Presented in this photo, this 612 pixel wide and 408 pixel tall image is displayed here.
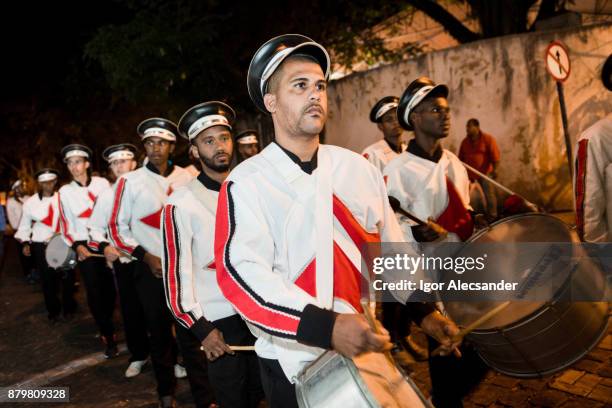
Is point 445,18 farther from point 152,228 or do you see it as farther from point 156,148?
point 152,228


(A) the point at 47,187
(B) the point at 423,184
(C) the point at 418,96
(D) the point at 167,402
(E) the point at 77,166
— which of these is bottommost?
(D) the point at 167,402

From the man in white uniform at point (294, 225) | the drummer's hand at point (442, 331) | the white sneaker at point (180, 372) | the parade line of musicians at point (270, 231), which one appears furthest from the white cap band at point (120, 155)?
the drummer's hand at point (442, 331)

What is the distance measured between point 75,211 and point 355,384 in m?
6.55

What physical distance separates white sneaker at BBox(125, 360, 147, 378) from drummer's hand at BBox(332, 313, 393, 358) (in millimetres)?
4600

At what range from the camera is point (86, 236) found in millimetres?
7254

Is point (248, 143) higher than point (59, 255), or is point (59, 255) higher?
point (248, 143)

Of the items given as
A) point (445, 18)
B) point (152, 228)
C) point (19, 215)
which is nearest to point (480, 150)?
point (445, 18)

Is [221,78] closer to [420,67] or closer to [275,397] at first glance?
[420,67]

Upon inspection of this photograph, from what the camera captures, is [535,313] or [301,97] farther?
[535,313]

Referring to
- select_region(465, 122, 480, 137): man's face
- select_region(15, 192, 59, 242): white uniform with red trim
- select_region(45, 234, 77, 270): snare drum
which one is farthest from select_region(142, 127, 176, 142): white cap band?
select_region(465, 122, 480, 137): man's face

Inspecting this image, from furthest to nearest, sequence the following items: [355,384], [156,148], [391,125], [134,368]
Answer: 1. [391,125]
2. [134,368]
3. [156,148]
4. [355,384]

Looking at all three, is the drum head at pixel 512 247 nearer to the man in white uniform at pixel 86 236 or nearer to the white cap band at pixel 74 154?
the man in white uniform at pixel 86 236

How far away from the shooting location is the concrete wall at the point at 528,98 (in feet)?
33.8

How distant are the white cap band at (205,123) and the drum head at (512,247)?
2040 millimetres
